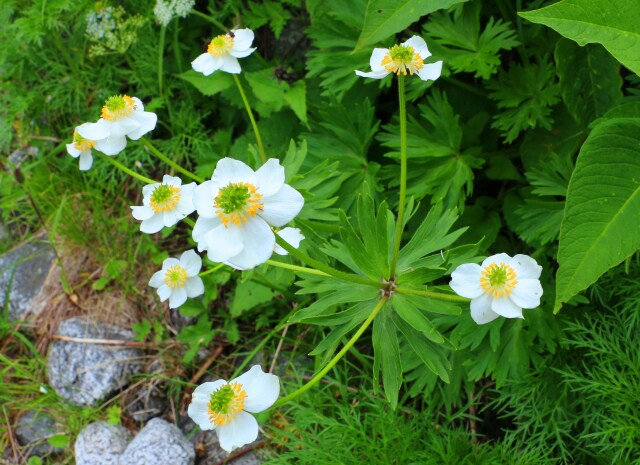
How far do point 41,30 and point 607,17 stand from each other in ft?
7.66

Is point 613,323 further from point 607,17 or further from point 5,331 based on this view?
point 5,331

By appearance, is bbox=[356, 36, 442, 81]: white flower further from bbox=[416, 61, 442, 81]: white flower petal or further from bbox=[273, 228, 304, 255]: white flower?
bbox=[273, 228, 304, 255]: white flower

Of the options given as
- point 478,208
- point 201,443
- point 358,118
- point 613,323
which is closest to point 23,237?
point 201,443

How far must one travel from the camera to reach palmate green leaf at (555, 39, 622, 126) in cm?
201

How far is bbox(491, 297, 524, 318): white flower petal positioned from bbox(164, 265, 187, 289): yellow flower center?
34.6 inches

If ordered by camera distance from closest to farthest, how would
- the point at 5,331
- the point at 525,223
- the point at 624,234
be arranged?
the point at 624,234
the point at 525,223
the point at 5,331

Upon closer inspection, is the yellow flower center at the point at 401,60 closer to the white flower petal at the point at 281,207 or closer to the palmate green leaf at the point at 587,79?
the white flower petal at the point at 281,207

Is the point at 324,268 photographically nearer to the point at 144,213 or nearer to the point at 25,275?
the point at 144,213

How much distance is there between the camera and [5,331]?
3.03m

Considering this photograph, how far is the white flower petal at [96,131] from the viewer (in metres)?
1.57

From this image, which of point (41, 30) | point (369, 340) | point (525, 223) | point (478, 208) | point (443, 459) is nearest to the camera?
point (443, 459)

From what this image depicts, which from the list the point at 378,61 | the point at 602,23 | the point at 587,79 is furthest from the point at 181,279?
the point at 587,79

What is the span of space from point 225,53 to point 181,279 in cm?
67

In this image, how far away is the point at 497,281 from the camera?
52.2 inches
